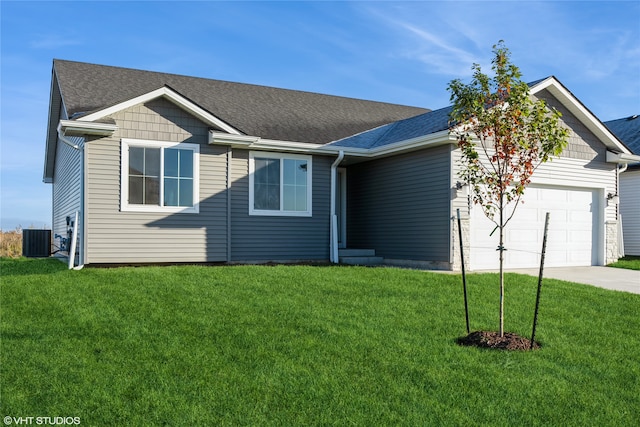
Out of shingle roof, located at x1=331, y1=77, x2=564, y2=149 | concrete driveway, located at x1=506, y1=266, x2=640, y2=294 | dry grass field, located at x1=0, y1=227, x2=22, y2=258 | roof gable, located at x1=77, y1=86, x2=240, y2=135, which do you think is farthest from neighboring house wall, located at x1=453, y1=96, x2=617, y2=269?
dry grass field, located at x1=0, y1=227, x2=22, y2=258

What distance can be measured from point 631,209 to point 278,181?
42.6ft

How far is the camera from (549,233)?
49.5ft

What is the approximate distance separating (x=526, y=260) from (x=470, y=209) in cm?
241

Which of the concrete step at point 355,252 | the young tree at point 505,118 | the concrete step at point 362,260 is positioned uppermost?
the young tree at point 505,118

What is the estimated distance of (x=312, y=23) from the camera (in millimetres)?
11773

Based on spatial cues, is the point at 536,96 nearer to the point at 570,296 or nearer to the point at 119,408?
the point at 570,296

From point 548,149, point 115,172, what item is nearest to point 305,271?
point 115,172

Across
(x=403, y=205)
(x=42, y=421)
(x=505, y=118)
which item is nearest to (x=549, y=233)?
(x=403, y=205)

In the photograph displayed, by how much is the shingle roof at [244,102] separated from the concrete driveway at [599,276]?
20.7ft

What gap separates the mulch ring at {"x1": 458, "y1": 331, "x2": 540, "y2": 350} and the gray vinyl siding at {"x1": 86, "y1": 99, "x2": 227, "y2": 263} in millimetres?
7457

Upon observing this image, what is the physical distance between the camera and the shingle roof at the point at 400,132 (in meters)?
14.2

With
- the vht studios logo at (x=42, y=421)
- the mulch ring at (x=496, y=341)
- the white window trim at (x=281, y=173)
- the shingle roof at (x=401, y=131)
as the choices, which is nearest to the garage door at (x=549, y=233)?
the shingle roof at (x=401, y=131)

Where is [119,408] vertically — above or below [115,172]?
below

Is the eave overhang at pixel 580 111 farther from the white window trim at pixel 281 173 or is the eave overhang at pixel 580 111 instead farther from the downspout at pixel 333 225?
the white window trim at pixel 281 173
